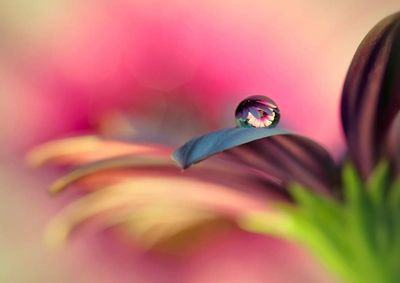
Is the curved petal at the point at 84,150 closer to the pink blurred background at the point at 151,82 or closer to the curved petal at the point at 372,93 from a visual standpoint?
the pink blurred background at the point at 151,82

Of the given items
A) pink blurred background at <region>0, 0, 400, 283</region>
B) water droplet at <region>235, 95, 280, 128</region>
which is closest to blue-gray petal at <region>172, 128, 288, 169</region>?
water droplet at <region>235, 95, 280, 128</region>

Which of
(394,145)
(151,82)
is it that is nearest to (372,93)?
(394,145)

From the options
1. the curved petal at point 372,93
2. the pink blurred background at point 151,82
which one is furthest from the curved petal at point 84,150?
the curved petal at point 372,93

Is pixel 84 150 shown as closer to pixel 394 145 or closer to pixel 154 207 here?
Answer: pixel 154 207

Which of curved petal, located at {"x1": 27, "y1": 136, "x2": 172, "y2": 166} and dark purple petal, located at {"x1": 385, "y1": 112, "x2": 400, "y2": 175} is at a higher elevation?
curved petal, located at {"x1": 27, "y1": 136, "x2": 172, "y2": 166}

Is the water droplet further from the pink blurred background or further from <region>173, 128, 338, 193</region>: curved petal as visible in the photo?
the pink blurred background

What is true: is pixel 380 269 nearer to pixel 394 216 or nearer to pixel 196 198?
pixel 394 216
